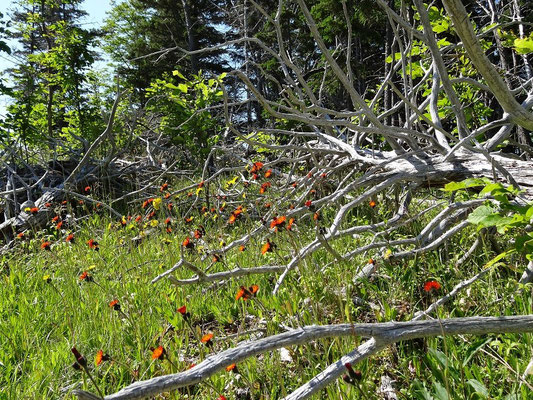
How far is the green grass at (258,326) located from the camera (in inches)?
52.8

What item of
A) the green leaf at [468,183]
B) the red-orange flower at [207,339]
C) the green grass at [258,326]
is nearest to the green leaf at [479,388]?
the green grass at [258,326]

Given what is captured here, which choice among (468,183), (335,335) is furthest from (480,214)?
(335,335)

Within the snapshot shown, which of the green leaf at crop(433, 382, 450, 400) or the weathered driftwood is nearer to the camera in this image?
the weathered driftwood

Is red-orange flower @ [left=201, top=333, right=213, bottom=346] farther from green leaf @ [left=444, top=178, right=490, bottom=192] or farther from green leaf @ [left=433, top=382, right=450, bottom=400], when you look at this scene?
green leaf @ [left=444, top=178, right=490, bottom=192]

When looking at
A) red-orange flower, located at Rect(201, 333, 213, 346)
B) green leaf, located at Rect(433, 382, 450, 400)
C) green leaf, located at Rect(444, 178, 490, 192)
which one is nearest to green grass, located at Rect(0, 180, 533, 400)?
green leaf, located at Rect(433, 382, 450, 400)

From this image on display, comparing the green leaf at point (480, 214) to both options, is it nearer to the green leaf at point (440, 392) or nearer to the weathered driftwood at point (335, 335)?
the weathered driftwood at point (335, 335)

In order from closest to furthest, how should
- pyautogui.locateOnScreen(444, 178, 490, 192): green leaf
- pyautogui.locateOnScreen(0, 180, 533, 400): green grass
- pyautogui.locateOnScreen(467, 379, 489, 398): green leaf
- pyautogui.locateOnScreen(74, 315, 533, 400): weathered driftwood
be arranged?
pyautogui.locateOnScreen(74, 315, 533, 400): weathered driftwood → pyautogui.locateOnScreen(467, 379, 489, 398): green leaf → pyautogui.locateOnScreen(444, 178, 490, 192): green leaf → pyautogui.locateOnScreen(0, 180, 533, 400): green grass

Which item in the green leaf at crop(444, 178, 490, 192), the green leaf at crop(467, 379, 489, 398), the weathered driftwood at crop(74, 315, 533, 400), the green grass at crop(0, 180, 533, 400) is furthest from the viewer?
the green grass at crop(0, 180, 533, 400)

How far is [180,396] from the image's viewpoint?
150 cm

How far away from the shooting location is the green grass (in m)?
1.34

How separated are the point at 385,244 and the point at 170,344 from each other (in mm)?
1271

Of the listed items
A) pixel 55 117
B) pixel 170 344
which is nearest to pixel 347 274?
pixel 170 344

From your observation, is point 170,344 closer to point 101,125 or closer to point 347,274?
point 347,274

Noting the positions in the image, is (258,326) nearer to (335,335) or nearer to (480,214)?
(335,335)
